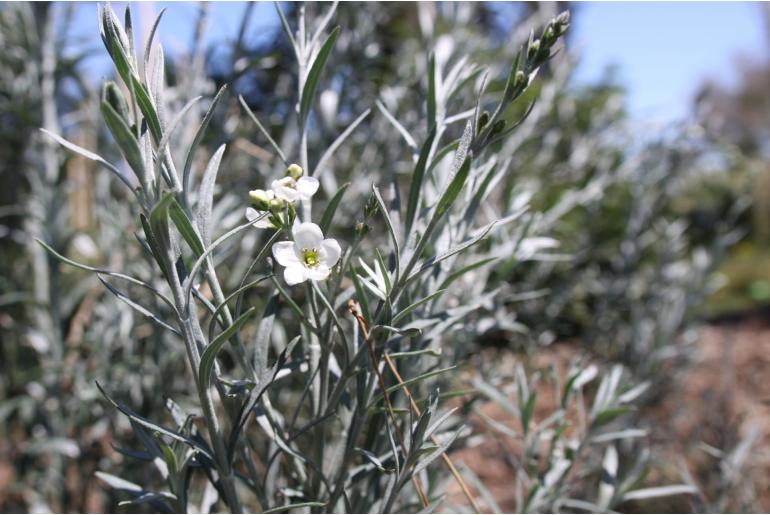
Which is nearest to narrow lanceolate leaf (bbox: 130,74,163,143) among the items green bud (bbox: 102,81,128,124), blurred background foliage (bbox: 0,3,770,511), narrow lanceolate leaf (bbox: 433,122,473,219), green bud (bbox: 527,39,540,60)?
green bud (bbox: 102,81,128,124)

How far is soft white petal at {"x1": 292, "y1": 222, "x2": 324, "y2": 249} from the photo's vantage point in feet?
2.31

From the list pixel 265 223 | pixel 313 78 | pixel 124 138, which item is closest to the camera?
pixel 124 138

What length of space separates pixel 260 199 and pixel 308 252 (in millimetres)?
80

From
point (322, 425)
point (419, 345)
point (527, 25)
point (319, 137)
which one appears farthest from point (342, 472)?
point (527, 25)

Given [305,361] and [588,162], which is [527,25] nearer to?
[588,162]

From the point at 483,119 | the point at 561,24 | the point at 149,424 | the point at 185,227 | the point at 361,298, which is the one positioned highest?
the point at 561,24

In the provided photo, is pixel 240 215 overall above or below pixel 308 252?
above

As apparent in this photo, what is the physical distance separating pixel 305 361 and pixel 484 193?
370mm

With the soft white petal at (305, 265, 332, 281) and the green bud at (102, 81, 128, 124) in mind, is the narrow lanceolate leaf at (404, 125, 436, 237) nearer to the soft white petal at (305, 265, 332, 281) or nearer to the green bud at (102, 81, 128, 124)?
the soft white petal at (305, 265, 332, 281)

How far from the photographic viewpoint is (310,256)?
721mm

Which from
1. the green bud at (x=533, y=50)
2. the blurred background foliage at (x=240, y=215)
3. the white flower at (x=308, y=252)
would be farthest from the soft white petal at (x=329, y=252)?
the blurred background foliage at (x=240, y=215)

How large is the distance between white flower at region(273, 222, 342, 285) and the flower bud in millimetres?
43

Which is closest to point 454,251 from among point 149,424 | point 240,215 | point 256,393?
point 256,393

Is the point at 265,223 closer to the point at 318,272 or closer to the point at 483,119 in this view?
the point at 318,272
